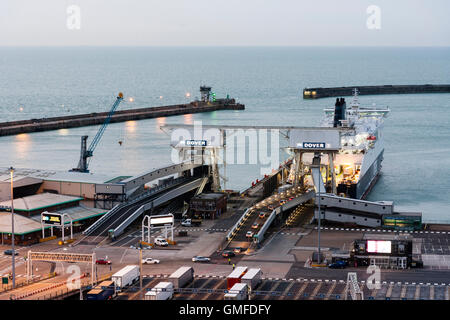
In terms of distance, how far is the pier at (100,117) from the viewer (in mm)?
131875

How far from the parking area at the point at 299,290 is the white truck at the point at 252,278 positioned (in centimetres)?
32

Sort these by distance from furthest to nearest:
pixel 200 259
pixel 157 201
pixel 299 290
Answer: pixel 157 201 → pixel 200 259 → pixel 299 290

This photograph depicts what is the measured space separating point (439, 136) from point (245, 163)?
3829cm

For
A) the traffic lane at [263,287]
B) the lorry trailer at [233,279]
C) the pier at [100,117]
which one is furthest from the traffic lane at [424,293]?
the pier at [100,117]

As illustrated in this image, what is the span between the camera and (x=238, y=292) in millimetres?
40594

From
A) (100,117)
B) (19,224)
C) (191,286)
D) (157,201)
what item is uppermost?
(100,117)

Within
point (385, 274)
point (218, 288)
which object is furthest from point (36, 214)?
point (385, 274)

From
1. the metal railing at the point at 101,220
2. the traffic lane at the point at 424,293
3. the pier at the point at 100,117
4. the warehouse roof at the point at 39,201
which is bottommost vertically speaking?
the traffic lane at the point at 424,293

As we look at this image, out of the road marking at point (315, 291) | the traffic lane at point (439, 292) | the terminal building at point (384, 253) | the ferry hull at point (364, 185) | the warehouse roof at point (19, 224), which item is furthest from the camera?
the ferry hull at point (364, 185)

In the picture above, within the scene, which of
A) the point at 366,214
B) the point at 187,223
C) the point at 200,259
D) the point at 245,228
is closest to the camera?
the point at 200,259

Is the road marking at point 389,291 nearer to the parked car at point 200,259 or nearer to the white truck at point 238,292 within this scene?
the white truck at point 238,292

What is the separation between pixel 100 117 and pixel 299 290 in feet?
345

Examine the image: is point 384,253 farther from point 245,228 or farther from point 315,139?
point 315,139

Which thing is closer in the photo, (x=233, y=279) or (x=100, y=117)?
(x=233, y=279)
